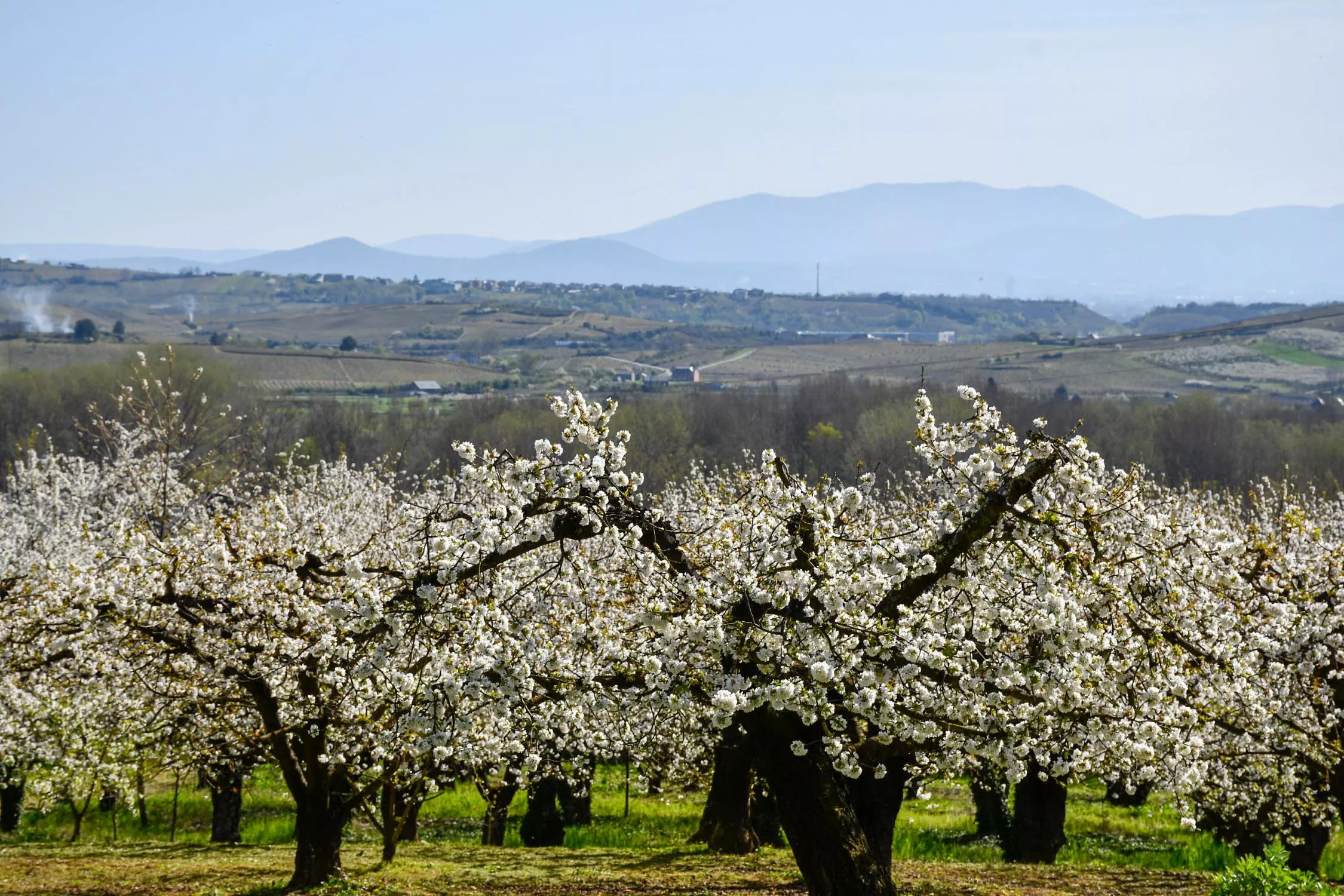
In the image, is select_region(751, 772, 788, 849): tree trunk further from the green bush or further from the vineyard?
the green bush

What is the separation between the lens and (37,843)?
23.7 meters

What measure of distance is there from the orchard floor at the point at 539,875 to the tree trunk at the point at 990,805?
1.32 meters

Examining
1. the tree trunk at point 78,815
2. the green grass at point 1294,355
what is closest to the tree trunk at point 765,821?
the tree trunk at point 78,815

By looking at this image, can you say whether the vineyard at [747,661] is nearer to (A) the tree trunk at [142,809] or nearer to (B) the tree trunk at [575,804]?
(B) the tree trunk at [575,804]

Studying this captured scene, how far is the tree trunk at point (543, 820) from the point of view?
22219 millimetres

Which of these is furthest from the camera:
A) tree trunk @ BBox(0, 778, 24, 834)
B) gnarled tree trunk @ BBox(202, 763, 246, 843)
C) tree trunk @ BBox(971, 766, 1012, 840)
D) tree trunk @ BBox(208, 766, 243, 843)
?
tree trunk @ BBox(0, 778, 24, 834)

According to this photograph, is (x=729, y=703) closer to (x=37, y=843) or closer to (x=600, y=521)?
(x=600, y=521)


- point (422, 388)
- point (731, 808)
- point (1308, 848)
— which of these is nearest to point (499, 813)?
point (731, 808)

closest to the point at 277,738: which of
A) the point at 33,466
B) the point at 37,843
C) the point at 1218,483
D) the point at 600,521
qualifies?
the point at 600,521

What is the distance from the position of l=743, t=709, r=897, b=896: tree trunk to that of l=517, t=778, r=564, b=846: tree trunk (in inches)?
451

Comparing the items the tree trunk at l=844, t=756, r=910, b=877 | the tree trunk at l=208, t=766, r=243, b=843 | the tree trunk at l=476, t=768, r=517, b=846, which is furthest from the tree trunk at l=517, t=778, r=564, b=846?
the tree trunk at l=844, t=756, r=910, b=877

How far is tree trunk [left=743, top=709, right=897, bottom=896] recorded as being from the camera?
11094 mm

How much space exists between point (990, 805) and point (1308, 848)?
18.9ft

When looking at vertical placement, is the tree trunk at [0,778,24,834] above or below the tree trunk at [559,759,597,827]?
below
